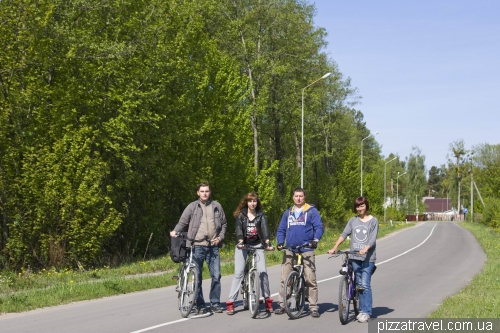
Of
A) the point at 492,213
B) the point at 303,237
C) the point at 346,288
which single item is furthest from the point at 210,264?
the point at 492,213

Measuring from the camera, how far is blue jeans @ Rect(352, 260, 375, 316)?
9.70m

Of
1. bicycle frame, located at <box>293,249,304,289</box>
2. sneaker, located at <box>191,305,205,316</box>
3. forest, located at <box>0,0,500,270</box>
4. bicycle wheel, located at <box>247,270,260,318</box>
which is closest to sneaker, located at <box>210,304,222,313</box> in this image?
sneaker, located at <box>191,305,205,316</box>

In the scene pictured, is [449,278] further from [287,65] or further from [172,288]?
[287,65]

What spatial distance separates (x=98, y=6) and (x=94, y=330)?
16.7 m

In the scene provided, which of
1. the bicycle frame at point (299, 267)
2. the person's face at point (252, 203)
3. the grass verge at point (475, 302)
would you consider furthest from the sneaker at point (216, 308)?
the grass verge at point (475, 302)

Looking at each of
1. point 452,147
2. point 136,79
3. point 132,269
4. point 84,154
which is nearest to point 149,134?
point 136,79

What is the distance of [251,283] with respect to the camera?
1002 cm

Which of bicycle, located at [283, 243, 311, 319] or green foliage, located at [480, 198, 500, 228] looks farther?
green foliage, located at [480, 198, 500, 228]

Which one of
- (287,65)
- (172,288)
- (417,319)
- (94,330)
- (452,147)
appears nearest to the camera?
(94,330)

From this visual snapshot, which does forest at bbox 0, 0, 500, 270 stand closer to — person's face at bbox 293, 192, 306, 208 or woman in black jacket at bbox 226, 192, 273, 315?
woman in black jacket at bbox 226, 192, 273, 315

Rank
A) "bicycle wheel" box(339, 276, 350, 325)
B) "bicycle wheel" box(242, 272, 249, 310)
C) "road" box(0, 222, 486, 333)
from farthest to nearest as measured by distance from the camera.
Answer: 1. "bicycle wheel" box(242, 272, 249, 310)
2. "bicycle wheel" box(339, 276, 350, 325)
3. "road" box(0, 222, 486, 333)

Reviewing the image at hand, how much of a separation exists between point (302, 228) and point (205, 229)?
1.46 m

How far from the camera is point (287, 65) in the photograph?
1610 inches

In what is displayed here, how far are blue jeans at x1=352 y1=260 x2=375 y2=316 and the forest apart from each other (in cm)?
1341
